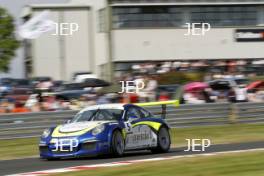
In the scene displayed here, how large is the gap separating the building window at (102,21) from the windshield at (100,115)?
1489 inches

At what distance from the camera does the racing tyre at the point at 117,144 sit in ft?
41.1

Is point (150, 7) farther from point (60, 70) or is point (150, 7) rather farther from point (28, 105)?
point (28, 105)

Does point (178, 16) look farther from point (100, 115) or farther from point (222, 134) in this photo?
point (100, 115)

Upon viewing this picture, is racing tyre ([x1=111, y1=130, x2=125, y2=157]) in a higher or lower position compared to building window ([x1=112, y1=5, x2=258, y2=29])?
lower

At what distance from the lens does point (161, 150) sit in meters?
14.0

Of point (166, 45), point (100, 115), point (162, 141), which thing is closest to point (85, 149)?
point (100, 115)

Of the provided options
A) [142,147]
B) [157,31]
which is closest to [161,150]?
[142,147]

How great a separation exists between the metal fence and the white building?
28.2m

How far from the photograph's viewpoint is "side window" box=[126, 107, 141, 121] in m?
13.4

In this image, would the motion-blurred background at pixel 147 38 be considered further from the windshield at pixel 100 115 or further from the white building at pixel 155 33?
the windshield at pixel 100 115

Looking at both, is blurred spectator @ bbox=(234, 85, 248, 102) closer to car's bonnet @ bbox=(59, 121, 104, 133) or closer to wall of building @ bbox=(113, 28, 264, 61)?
car's bonnet @ bbox=(59, 121, 104, 133)

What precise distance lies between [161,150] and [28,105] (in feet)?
26.1

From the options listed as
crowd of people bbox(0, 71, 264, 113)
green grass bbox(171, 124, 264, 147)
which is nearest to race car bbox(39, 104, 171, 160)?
green grass bbox(171, 124, 264, 147)

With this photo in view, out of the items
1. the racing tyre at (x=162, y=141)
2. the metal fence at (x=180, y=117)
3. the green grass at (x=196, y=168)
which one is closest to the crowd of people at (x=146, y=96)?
the metal fence at (x=180, y=117)
